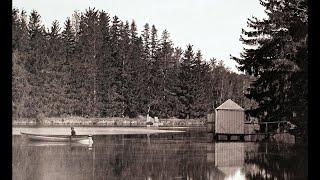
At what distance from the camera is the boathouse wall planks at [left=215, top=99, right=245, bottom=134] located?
29984mm

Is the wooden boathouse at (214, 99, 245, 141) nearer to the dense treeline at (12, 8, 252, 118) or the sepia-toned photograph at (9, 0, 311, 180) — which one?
the sepia-toned photograph at (9, 0, 311, 180)

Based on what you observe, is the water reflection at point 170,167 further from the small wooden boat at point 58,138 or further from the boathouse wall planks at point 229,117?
the boathouse wall planks at point 229,117

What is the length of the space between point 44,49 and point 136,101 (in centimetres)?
1758

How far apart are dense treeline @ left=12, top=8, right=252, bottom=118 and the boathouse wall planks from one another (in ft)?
140

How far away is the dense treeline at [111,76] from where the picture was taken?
69.6 meters

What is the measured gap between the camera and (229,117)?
3012 cm

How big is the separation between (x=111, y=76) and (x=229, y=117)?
48.6m

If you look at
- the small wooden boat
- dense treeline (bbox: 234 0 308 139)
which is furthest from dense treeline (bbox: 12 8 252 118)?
dense treeline (bbox: 234 0 308 139)

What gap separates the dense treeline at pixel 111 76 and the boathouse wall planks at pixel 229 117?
4265 centimetres

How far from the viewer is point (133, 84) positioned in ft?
254

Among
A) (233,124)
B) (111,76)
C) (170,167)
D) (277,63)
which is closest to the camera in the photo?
(170,167)

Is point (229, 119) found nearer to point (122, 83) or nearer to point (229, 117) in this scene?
point (229, 117)

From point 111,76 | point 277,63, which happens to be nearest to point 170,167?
point 277,63
